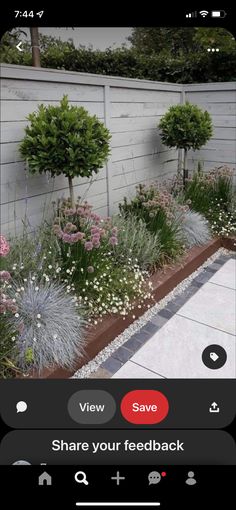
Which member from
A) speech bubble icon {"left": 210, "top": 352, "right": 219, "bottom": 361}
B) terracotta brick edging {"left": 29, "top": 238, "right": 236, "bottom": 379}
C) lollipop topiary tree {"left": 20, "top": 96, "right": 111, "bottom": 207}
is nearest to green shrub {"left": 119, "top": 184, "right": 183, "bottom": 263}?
terracotta brick edging {"left": 29, "top": 238, "right": 236, "bottom": 379}

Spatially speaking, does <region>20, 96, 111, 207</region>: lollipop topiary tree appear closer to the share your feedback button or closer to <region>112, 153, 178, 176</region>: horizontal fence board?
<region>112, 153, 178, 176</region>: horizontal fence board

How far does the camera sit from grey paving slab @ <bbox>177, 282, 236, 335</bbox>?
189 cm

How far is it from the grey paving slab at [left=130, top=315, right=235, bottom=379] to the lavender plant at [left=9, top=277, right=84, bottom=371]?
0.36 m

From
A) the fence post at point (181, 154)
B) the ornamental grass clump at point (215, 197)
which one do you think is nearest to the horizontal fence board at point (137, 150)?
the fence post at point (181, 154)

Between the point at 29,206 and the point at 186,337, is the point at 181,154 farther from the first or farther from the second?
the point at 186,337

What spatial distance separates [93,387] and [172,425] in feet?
0.69

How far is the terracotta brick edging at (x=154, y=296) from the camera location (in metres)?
1.74

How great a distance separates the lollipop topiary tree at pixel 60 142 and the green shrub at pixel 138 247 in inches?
28.6

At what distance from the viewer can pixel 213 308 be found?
226 centimetres

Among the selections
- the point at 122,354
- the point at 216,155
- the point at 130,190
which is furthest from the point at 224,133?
the point at 122,354

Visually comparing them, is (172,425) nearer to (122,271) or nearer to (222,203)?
(122,271)

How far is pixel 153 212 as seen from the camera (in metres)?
2.88
